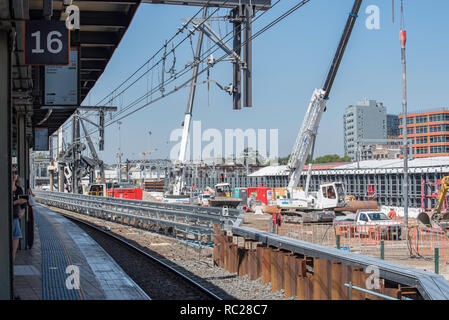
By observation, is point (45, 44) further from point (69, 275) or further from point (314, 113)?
point (314, 113)

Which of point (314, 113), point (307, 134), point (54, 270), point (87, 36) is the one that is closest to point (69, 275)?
point (54, 270)

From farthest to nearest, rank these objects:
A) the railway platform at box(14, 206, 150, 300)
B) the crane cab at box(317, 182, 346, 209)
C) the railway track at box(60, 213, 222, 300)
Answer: the crane cab at box(317, 182, 346, 209), the railway track at box(60, 213, 222, 300), the railway platform at box(14, 206, 150, 300)

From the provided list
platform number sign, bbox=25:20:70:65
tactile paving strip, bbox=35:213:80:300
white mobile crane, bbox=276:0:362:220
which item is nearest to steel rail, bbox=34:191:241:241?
tactile paving strip, bbox=35:213:80:300

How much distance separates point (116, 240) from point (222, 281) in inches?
363

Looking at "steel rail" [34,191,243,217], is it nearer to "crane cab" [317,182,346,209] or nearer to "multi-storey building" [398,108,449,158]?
"crane cab" [317,182,346,209]

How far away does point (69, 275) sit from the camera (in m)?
10.5

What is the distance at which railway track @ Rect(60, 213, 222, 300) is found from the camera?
11.2 m

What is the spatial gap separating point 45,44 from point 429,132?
103 m

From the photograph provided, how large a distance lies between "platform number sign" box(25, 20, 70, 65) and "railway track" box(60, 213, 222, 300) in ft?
17.3

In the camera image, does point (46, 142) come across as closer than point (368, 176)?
Yes

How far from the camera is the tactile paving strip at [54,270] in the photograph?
882 cm

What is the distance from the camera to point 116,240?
21.1m
